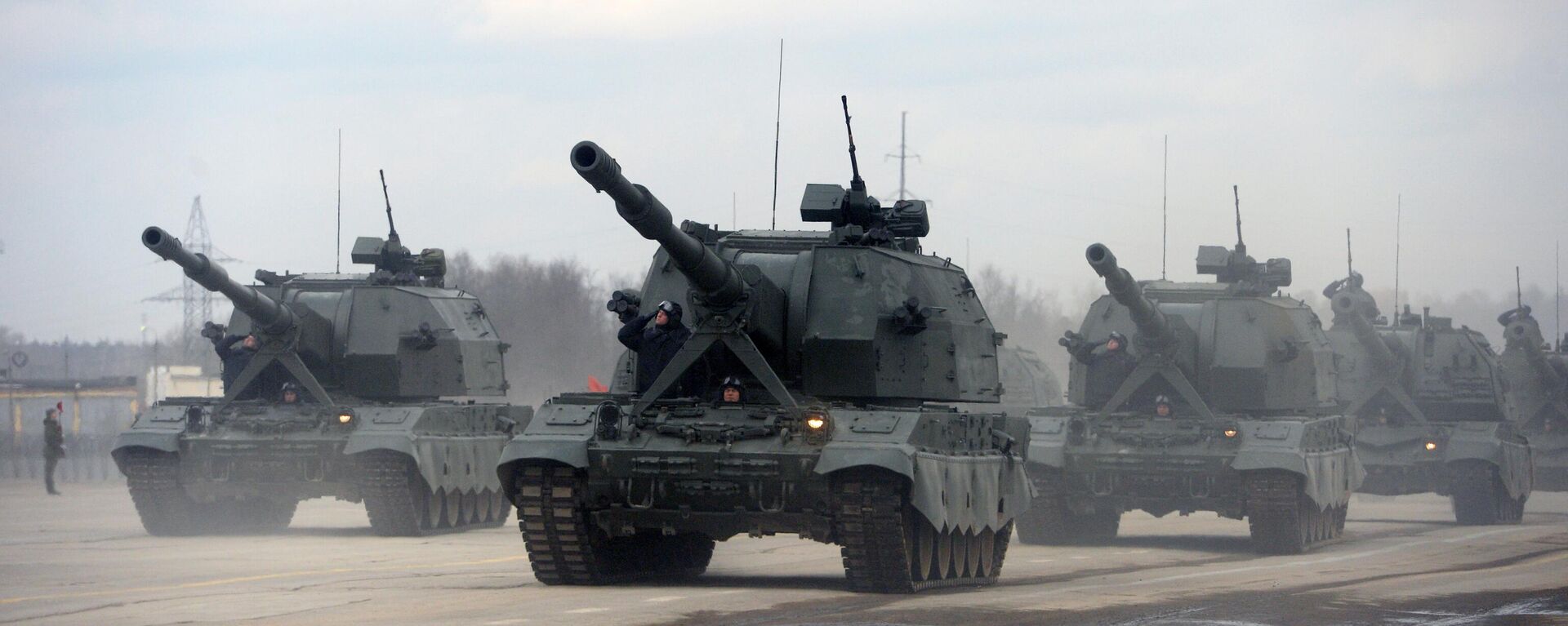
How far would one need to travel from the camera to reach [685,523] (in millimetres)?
17797

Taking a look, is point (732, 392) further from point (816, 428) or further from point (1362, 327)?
point (1362, 327)

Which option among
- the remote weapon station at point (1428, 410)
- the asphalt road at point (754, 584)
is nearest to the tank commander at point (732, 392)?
the asphalt road at point (754, 584)

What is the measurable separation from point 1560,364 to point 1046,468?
17.8 meters

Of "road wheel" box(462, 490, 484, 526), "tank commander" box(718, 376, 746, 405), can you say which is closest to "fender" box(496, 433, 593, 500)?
"tank commander" box(718, 376, 746, 405)

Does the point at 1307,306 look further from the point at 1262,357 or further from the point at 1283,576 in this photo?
the point at 1283,576

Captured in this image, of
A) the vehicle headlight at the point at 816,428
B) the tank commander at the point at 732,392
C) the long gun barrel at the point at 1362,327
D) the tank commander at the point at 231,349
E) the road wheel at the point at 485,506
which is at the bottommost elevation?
the road wheel at the point at 485,506

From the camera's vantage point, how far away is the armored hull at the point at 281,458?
26.4 meters

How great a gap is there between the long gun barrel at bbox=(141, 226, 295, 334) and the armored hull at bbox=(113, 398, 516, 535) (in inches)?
45.4

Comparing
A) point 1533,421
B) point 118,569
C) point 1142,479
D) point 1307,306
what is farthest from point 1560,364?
point 118,569

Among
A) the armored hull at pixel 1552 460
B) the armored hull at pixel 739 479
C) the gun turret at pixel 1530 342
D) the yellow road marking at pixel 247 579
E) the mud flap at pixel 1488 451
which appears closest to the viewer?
the yellow road marking at pixel 247 579

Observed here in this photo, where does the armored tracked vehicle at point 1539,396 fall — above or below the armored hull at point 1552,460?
→ above

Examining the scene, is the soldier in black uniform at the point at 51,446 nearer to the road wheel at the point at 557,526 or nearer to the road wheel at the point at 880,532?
the road wheel at the point at 557,526

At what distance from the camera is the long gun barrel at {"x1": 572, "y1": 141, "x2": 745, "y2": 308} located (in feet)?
50.1

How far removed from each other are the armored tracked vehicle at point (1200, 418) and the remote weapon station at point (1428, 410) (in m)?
4.30
